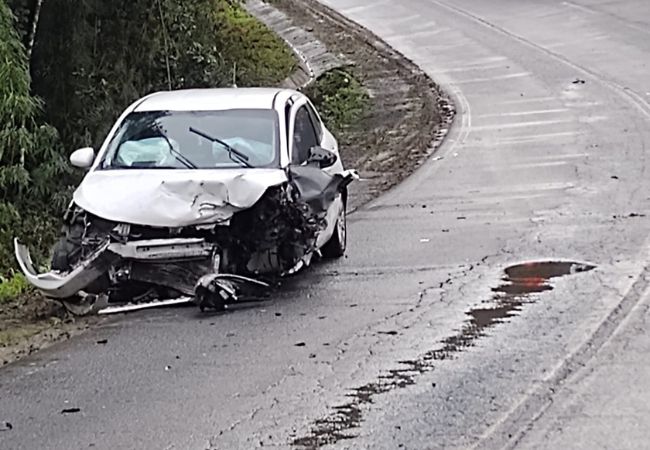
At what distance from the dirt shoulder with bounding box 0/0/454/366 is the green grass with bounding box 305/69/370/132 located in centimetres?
19

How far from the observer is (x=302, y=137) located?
39.1 ft

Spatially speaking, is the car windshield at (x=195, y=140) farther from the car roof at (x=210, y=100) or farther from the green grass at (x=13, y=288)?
the green grass at (x=13, y=288)

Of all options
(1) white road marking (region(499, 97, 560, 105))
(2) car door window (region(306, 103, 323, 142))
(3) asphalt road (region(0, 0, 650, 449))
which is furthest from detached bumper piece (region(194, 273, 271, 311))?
(1) white road marking (region(499, 97, 560, 105))

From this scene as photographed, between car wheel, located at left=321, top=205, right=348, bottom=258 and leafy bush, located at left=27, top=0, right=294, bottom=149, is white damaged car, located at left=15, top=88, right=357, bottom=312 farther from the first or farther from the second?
leafy bush, located at left=27, top=0, right=294, bottom=149

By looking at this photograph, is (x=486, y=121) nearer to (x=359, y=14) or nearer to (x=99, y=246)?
(x=99, y=246)

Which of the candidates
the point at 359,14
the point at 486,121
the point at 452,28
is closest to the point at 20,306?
the point at 486,121

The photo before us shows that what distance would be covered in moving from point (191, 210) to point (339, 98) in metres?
16.2

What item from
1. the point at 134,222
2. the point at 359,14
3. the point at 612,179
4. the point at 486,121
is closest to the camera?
the point at 134,222

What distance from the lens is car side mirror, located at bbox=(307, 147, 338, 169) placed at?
1155 cm

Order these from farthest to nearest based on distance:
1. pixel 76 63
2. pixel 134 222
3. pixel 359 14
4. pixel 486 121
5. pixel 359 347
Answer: pixel 359 14 < pixel 486 121 < pixel 76 63 < pixel 134 222 < pixel 359 347

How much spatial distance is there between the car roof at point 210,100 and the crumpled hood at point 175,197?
1.25 metres

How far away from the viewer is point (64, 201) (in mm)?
16875

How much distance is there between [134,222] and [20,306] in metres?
1.65

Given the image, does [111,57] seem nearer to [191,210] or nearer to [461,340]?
[191,210]
